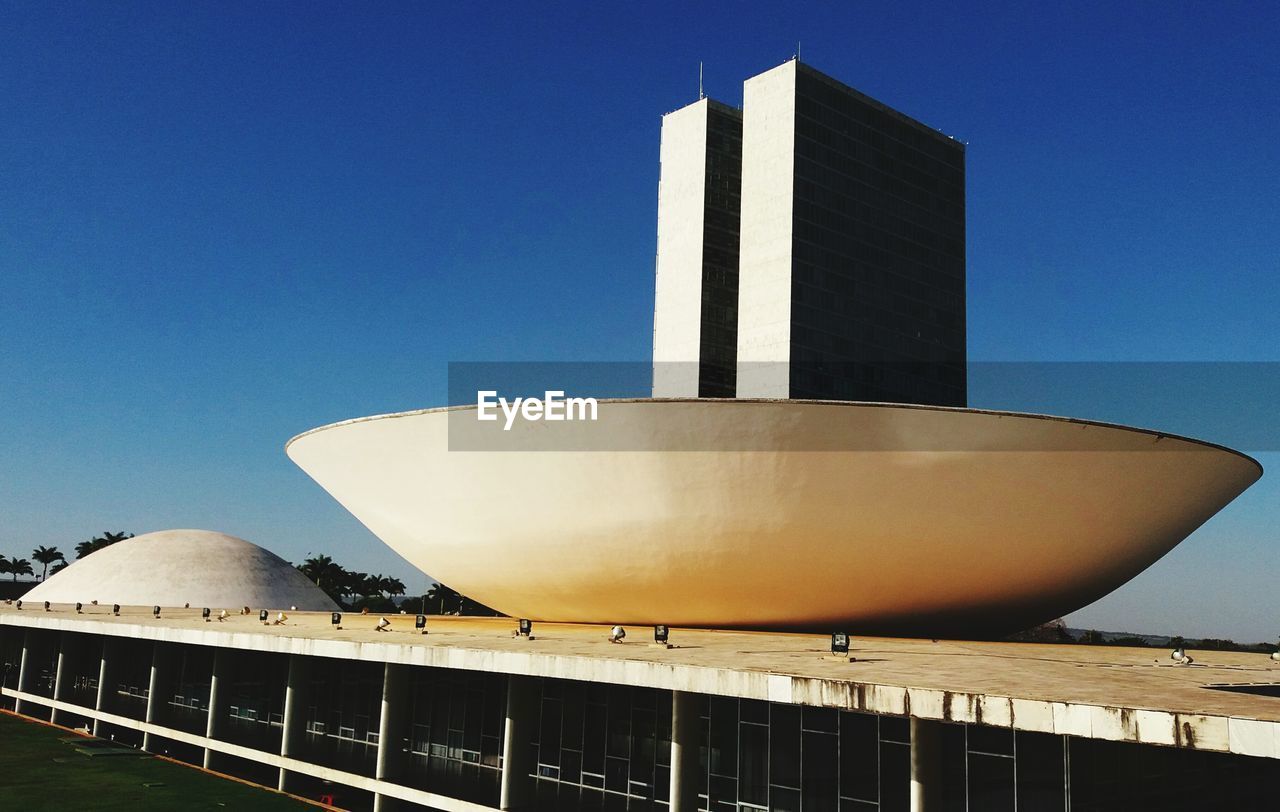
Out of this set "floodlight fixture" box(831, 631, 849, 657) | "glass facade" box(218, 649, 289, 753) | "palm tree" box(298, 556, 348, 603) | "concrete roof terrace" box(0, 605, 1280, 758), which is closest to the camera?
"concrete roof terrace" box(0, 605, 1280, 758)

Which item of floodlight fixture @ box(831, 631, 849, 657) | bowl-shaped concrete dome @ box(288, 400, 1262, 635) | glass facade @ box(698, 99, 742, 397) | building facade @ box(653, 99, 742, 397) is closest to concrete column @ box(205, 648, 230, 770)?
bowl-shaped concrete dome @ box(288, 400, 1262, 635)

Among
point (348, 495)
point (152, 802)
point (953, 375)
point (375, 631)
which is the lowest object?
point (152, 802)

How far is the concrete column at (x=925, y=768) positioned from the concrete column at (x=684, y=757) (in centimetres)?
384

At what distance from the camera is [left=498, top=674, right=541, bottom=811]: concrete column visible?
18.5 meters

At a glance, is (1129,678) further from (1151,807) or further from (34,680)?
(34,680)

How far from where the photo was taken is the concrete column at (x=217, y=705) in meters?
26.1

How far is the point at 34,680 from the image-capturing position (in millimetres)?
36781

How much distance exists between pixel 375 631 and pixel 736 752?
8.80 metres

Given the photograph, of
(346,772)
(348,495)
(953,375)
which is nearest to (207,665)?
(348,495)

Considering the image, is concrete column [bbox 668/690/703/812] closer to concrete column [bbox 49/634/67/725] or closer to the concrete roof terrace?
the concrete roof terrace

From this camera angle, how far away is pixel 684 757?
623 inches

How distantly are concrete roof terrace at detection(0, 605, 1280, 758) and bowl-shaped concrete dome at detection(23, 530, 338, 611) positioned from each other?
31422mm

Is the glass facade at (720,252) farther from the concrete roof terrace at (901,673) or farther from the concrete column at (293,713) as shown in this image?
the concrete roof terrace at (901,673)
